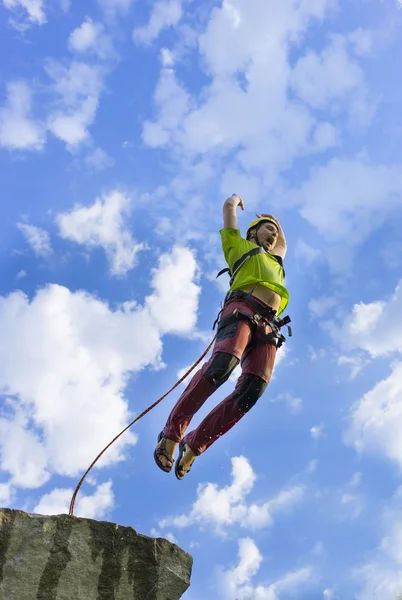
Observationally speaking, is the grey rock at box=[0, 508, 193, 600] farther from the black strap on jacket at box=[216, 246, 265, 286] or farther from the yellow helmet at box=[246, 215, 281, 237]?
the yellow helmet at box=[246, 215, 281, 237]

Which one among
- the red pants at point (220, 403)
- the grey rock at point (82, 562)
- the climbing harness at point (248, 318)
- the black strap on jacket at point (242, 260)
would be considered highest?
the black strap on jacket at point (242, 260)

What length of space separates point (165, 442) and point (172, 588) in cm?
169

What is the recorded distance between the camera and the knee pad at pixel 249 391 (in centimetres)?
673

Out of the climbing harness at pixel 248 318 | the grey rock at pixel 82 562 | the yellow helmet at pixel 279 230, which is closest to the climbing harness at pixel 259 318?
the climbing harness at pixel 248 318

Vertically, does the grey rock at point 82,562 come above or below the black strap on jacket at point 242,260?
below

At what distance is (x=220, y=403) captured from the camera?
22.3 ft

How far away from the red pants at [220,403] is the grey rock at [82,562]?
4.66 ft

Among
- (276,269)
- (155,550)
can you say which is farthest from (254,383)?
(155,550)

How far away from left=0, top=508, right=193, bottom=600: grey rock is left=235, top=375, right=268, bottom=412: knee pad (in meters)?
1.80

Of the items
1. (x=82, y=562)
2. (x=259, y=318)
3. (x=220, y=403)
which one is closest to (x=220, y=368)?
(x=220, y=403)

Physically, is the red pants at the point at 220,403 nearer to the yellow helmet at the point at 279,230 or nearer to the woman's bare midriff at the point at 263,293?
Result: the woman's bare midriff at the point at 263,293

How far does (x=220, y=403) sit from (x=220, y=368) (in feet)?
1.49

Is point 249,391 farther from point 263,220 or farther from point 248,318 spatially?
point 263,220

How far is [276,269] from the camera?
25.0 ft
